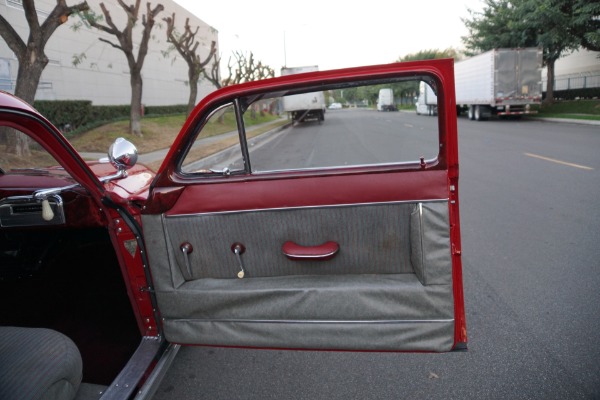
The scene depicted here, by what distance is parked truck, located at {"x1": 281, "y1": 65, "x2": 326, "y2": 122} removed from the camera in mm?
3289

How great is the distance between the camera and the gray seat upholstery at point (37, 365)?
68.6 inches

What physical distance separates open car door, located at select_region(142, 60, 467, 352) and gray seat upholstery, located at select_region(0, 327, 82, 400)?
0.61 m

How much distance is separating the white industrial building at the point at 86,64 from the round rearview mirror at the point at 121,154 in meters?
15.9

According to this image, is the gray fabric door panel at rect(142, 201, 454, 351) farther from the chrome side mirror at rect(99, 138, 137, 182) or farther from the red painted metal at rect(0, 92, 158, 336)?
the chrome side mirror at rect(99, 138, 137, 182)

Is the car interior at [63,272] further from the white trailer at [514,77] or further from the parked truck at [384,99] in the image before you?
the white trailer at [514,77]

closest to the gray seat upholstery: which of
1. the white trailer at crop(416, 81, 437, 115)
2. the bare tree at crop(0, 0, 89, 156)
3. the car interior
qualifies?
the car interior

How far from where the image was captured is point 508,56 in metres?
25.0

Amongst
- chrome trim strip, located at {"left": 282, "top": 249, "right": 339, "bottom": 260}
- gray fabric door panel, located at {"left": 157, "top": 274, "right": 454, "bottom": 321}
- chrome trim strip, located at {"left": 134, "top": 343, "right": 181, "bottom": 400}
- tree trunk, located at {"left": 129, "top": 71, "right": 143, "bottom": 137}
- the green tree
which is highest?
the green tree

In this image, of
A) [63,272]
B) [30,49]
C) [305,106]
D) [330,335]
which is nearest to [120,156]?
[63,272]

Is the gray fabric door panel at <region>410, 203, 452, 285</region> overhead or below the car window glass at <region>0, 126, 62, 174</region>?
below

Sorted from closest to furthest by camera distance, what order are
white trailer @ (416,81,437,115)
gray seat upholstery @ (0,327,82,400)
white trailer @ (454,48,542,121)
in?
gray seat upholstery @ (0,327,82,400) < white trailer @ (416,81,437,115) < white trailer @ (454,48,542,121)

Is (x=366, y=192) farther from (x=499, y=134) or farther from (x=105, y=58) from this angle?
(x=105, y=58)

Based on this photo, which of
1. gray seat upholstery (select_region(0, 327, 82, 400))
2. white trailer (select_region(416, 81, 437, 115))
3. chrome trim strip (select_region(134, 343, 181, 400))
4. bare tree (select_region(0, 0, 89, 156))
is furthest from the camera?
bare tree (select_region(0, 0, 89, 156))

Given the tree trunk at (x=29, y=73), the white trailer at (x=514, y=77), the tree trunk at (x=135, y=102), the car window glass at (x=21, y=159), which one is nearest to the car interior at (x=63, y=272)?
the car window glass at (x=21, y=159)
